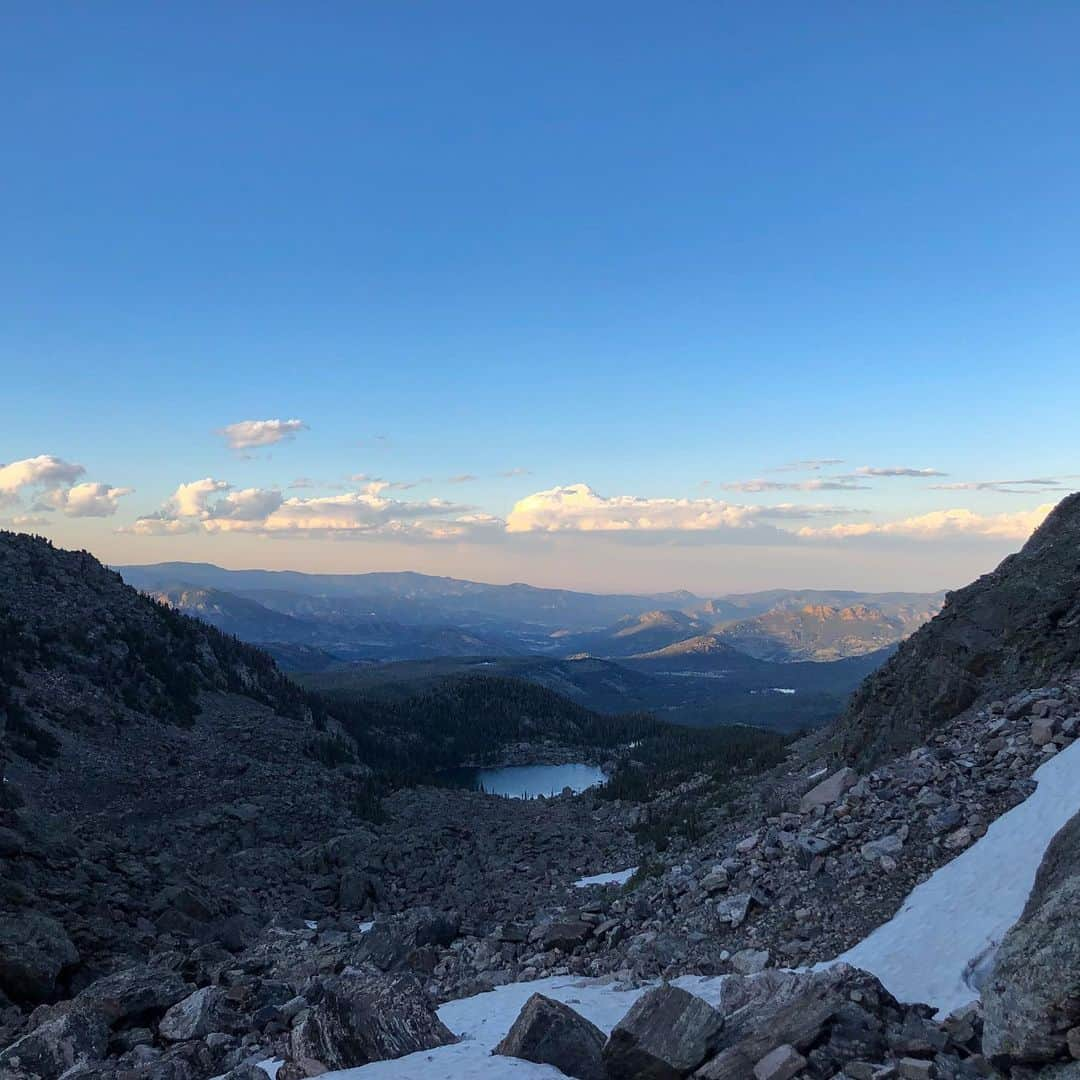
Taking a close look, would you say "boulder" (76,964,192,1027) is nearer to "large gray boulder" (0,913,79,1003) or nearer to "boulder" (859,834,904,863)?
"large gray boulder" (0,913,79,1003)

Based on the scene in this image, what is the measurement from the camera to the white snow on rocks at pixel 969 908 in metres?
15.5

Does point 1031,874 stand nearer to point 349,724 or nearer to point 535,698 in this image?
point 349,724

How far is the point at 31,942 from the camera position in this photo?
25.4 meters

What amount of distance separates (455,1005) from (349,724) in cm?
10138

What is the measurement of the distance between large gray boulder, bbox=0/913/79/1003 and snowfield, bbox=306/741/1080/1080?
13.5m

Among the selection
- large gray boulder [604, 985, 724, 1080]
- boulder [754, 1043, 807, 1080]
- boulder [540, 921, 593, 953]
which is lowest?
boulder [540, 921, 593, 953]

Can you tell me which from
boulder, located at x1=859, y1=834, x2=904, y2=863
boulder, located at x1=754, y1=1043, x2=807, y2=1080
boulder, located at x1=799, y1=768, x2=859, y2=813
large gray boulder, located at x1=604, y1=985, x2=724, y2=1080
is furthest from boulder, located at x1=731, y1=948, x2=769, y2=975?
boulder, located at x1=799, y1=768, x2=859, y2=813

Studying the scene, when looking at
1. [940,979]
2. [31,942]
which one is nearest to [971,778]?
[940,979]

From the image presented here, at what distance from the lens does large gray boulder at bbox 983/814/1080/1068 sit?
32.1 ft

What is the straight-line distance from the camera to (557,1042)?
47.1 feet

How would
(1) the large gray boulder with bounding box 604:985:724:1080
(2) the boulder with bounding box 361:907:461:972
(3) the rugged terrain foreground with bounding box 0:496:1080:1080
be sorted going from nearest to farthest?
(1) the large gray boulder with bounding box 604:985:724:1080 < (3) the rugged terrain foreground with bounding box 0:496:1080:1080 < (2) the boulder with bounding box 361:907:461:972

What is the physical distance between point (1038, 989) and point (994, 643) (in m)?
28.2

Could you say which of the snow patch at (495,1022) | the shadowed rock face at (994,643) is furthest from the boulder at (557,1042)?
the shadowed rock face at (994,643)

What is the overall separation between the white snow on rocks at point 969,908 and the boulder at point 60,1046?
57.9ft
